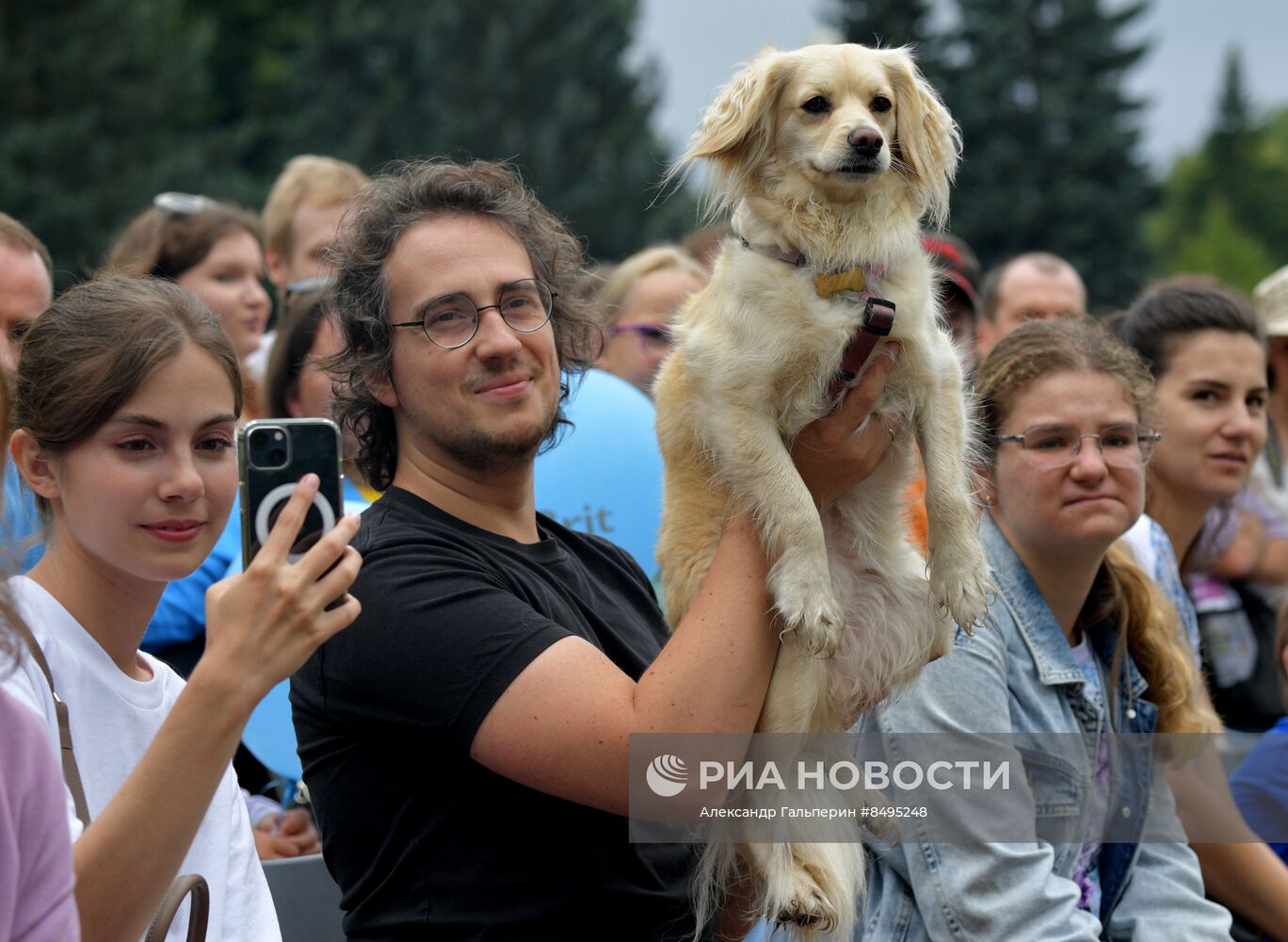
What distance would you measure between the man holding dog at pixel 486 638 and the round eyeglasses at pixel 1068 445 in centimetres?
68

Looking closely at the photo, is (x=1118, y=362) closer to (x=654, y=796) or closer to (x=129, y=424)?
(x=654, y=796)

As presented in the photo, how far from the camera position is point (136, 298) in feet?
7.82

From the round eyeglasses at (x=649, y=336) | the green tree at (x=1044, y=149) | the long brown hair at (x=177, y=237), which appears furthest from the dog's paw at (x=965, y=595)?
the green tree at (x=1044, y=149)

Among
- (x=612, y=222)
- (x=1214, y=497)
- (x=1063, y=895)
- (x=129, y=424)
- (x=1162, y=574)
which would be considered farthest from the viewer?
(x=612, y=222)

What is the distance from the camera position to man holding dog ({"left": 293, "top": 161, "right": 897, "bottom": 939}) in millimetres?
2236

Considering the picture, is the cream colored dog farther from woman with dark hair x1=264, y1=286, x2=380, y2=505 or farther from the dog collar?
woman with dark hair x1=264, y1=286, x2=380, y2=505

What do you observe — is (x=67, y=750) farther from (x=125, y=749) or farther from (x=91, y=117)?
(x=91, y=117)

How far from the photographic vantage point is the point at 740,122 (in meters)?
2.88

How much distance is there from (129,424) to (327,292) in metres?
0.79

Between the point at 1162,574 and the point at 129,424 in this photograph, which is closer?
the point at 129,424

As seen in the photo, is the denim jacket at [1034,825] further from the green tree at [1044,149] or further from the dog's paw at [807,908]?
the green tree at [1044,149]

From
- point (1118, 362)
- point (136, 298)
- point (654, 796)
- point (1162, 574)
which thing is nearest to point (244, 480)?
point (136, 298)

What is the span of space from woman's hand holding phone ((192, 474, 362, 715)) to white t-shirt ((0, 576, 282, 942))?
654mm

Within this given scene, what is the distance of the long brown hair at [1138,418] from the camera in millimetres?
3414
